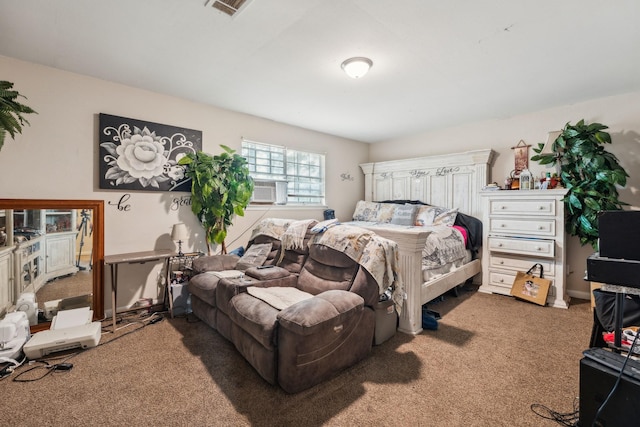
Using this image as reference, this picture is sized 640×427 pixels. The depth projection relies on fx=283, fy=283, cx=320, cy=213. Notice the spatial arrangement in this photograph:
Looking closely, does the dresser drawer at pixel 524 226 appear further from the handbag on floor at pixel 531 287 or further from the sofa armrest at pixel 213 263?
the sofa armrest at pixel 213 263

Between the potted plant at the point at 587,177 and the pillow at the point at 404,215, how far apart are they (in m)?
1.80

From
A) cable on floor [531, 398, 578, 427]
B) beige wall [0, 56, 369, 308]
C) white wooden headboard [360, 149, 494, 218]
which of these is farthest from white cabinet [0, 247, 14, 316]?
white wooden headboard [360, 149, 494, 218]

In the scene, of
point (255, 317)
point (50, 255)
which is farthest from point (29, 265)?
point (255, 317)

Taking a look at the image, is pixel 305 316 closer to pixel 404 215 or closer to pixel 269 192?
pixel 269 192

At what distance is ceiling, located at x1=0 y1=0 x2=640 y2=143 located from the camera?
1.88 metres

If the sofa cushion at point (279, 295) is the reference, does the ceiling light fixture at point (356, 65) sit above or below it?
above

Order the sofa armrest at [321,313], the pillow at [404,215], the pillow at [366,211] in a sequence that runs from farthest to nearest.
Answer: the pillow at [366,211]
the pillow at [404,215]
the sofa armrest at [321,313]

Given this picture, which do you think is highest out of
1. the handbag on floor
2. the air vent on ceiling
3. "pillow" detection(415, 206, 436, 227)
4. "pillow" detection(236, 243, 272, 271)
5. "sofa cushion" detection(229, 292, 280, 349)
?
the air vent on ceiling

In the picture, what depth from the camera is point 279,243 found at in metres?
3.14

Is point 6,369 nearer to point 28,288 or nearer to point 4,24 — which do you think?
point 28,288

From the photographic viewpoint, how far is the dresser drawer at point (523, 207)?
131 inches

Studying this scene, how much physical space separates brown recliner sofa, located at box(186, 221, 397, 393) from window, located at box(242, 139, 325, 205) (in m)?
2.05

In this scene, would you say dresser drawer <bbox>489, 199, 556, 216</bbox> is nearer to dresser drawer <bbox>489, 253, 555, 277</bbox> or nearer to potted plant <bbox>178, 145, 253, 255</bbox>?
dresser drawer <bbox>489, 253, 555, 277</bbox>

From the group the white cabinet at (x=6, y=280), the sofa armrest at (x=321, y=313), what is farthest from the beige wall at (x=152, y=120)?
the sofa armrest at (x=321, y=313)
